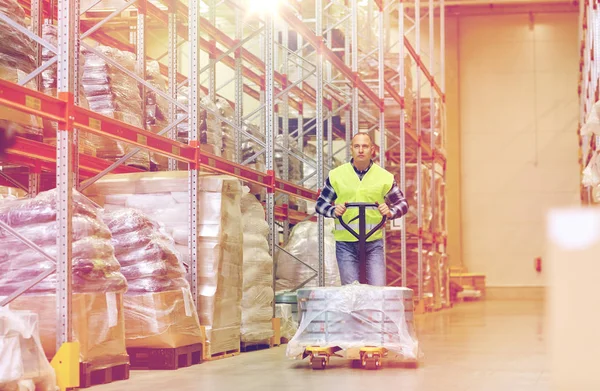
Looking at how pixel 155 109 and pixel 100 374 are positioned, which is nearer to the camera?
pixel 100 374

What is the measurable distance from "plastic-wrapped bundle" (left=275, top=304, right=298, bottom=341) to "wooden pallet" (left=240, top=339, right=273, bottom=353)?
632 mm

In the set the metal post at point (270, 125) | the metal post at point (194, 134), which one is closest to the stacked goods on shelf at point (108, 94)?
the metal post at point (194, 134)

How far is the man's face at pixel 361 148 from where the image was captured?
724 centimetres

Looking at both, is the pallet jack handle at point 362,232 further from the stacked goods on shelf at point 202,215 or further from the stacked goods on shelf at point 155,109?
the stacked goods on shelf at point 155,109

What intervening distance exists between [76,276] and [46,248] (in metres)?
0.26

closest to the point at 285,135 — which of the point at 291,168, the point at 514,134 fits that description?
the point at 291,168

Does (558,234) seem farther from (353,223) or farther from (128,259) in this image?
(353,223)

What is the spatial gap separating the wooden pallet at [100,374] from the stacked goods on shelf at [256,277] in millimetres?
2421

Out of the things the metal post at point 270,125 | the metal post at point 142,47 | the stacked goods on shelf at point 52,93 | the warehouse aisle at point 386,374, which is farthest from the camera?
the metal post at point 270,125

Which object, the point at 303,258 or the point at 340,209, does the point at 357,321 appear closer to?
the point at 340,209

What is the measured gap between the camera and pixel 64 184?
16.5 ft

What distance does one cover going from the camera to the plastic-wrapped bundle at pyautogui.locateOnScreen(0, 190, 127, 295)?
17.4 ft

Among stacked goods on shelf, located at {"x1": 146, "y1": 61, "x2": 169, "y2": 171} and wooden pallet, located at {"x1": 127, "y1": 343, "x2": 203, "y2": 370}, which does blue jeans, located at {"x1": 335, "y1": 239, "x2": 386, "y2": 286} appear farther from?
stacked goods on shelf, located at {"x1": 146, "y1": 61, "x2": 169, "y2": 171}

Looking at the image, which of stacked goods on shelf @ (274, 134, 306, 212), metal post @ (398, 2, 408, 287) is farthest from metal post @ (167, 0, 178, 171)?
metal post @ (398, 2, 408, 287)
